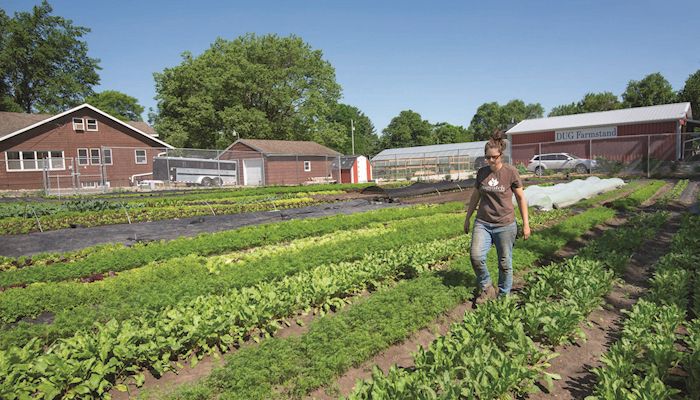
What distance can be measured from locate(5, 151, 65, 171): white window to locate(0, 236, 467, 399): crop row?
3117 cm

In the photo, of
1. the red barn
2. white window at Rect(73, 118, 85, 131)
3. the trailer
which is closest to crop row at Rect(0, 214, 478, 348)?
the trailer

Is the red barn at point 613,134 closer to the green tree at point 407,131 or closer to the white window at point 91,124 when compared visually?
the white window at point 91,124

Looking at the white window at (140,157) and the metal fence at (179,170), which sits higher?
the white window at (140,157)

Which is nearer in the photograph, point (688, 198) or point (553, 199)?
point (553, 199)

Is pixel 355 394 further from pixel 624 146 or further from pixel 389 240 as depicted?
pixel 624 146

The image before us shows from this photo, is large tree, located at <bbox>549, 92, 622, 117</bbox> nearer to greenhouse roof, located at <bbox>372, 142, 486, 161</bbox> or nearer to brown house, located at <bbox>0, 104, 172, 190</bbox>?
greenhouse roof, located at <bbox>372, 142, 486, 161</bbox>

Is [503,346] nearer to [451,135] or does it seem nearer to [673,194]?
[673,194]

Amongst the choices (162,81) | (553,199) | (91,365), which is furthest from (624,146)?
A: (162,81)

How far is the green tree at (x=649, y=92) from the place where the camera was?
62125 mm

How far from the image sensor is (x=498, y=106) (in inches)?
3856

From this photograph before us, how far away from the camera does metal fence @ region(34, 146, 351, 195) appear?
2994 centimetres

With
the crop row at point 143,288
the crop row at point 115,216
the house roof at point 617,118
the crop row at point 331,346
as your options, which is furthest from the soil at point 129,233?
the house roof at point 617,118

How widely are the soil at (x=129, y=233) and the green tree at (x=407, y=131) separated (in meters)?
75.8

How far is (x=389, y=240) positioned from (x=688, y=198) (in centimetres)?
1514
